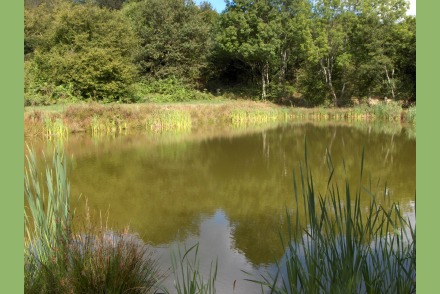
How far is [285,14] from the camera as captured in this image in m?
27.9

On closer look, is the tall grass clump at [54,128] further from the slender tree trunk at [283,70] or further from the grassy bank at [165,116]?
the slender tree trunk at [283,70]

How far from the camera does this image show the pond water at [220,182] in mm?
4637

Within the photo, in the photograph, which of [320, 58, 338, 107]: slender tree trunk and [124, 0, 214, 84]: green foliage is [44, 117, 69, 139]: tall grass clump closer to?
[124, 0, 214, 84]: green foliage

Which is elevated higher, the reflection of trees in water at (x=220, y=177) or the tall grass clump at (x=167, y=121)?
the tall grass clump at (x=167, y=121)

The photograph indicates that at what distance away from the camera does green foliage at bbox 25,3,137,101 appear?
2181 cm

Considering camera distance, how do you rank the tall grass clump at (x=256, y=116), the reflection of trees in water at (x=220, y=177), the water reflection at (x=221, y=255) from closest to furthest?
the water reflection at (x=221, y=255) < the reflection of trees in water at (x=220, y=177) < the tall grass clump at (x=256, y=116)

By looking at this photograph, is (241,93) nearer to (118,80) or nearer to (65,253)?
(118,80)

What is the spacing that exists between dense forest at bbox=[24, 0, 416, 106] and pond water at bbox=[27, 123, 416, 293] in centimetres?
914

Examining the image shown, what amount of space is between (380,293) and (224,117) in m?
19.3

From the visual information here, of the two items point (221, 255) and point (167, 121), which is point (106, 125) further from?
point (221, 255)

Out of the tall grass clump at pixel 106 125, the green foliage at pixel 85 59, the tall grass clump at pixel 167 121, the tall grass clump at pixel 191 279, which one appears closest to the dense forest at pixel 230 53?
the green foliage at pixel 85 59

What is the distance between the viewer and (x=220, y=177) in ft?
27.7

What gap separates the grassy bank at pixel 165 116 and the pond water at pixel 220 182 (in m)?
1.14

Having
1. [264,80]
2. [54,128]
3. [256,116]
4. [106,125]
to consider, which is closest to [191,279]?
[54,128]
